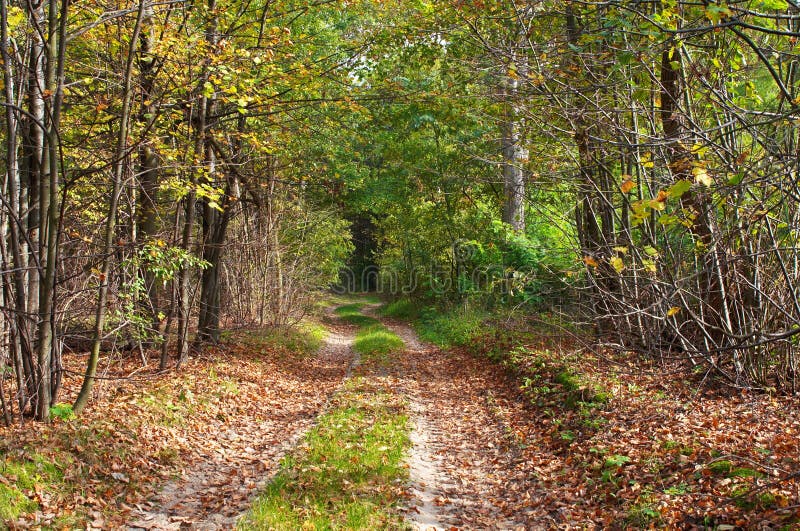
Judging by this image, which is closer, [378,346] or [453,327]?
[378,346]

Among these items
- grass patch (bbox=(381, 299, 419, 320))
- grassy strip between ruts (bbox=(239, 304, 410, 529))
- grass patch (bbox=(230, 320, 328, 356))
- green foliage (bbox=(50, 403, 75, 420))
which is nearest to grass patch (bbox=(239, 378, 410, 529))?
grassy strip between ruts (bbox=(239, 304, 410, 529))

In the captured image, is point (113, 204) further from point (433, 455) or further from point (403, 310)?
point (403, 310)

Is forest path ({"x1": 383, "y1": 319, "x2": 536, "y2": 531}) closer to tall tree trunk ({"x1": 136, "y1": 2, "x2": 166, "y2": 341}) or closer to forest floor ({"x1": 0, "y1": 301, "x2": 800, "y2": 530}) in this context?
forest floor ({"x1": 0, "y1": 301, "x2": 800, "y2": 530})

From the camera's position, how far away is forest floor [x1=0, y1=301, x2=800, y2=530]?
16.0ft

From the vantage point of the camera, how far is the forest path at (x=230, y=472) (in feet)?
17.0

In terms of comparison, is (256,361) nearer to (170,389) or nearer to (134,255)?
(170,389)

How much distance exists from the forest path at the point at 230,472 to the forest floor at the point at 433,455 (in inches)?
1.1

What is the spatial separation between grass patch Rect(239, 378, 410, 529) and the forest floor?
30 mm

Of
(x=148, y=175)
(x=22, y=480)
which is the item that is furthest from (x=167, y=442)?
(x=148, y=175)

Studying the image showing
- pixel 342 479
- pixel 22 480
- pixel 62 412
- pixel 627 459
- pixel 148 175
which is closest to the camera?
pixel 22 480

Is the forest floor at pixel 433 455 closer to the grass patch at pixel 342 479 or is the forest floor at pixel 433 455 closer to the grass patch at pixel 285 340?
the grass patch at pixel 342 479

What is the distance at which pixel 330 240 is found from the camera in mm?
23828

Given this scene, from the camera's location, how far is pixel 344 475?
19.9 ft

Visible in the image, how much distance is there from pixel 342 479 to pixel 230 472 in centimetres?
146
